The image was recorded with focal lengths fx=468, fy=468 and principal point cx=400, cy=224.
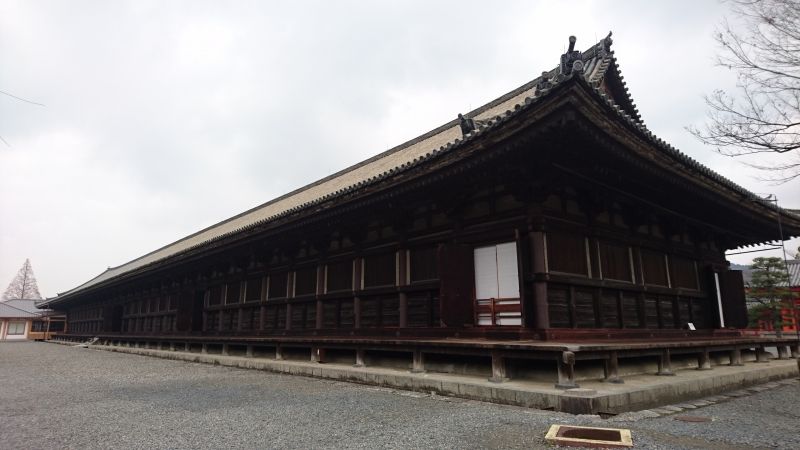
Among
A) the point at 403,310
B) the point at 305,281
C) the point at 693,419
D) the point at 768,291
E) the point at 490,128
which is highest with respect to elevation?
the point at 490,128

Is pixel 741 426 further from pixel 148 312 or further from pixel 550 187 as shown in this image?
pixel 148 312

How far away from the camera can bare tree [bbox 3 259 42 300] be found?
304 ft

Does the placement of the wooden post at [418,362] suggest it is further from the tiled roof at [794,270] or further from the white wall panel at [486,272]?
the tiled roof at [794,270]

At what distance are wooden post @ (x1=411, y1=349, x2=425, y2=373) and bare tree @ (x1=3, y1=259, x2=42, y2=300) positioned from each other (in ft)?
360

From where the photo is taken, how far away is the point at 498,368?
7781mm

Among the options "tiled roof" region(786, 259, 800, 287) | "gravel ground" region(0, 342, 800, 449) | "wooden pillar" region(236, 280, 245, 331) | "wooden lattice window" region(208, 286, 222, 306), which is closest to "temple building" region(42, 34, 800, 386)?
"wooden pillar" region(236, 280, 245, 331)

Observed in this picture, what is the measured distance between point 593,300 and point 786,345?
839cm

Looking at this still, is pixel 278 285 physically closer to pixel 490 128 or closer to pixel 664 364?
pixel 490 128

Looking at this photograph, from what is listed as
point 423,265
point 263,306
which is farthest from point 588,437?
point 263,306

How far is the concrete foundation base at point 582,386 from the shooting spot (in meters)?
6.37

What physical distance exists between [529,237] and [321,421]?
4.77 metres

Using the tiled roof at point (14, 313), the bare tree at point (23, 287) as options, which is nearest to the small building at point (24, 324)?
the tiled roof at point (14, 313)

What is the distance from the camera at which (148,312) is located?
2555 cm

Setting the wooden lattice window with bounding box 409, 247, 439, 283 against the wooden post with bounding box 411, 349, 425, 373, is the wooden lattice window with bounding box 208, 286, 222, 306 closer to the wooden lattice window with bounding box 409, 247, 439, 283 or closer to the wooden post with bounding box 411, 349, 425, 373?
the wooden lattice window with bounding box 409, 247, 439, 283
